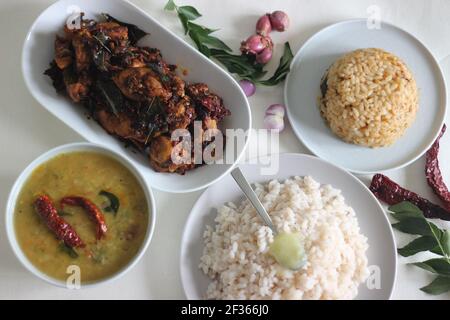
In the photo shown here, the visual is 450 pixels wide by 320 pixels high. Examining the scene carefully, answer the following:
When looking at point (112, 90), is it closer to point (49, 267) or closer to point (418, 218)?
point (49, 267)

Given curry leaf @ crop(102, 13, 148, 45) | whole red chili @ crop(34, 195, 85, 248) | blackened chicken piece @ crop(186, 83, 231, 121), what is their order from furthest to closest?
1. curry leaf @ crop(102, 13, 148, 45)
2. blackened chicken piece @ crop(186, 83, 231, 121)
3. whole red chili @ crop(34, 195, 85, 248)

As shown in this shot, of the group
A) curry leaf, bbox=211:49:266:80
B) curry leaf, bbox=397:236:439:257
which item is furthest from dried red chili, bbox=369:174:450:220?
curry leaf, bbox=211:49:266:80

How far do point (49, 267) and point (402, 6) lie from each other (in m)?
2.54

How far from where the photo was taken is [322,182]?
116 inches

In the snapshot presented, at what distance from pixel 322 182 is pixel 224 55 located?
92 centimetres

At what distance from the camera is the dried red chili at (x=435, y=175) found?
3045mm

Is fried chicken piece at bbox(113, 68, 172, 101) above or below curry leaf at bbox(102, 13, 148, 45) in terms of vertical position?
below

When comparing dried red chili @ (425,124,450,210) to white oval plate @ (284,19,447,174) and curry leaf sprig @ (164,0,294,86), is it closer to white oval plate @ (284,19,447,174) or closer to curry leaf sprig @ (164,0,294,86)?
white oval plate @ (284,19,447,174)

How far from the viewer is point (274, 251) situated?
8.70 ft

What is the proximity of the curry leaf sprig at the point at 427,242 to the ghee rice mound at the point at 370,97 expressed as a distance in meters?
0.42

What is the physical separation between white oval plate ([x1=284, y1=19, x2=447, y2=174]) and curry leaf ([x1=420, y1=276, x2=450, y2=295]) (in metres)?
0.68

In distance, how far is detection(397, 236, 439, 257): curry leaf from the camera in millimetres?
2896
